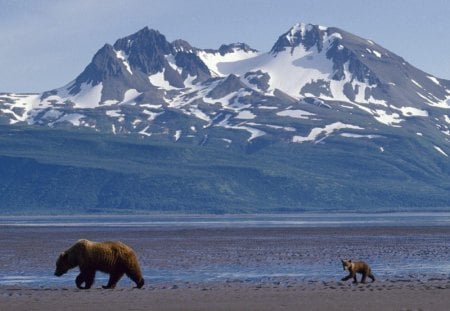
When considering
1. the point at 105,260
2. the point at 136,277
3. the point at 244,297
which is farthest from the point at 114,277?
the point at 244,297

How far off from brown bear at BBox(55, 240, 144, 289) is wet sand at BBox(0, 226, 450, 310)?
55cm

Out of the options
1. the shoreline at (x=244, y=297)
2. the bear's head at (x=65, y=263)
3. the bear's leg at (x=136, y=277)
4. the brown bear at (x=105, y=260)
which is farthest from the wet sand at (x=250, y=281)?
the bear's head at (x=65, y=263)

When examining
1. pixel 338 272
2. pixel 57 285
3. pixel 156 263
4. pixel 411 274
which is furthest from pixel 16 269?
pixel 411 274

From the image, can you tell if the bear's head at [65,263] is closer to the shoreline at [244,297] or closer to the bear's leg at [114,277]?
the shoreline at [244,297]

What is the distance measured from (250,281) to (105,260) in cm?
895

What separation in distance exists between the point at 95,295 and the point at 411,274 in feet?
53.7

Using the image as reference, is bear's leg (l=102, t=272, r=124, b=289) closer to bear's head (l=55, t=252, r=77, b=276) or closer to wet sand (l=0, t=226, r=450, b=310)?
wet sand (l=0, t=226, r=450, b=310)

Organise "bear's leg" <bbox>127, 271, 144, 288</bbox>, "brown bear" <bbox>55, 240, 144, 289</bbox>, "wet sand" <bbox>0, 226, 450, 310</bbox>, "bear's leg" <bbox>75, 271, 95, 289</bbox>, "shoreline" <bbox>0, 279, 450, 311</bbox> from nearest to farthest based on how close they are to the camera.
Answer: "shoreline" <bbox>0, 279, 450, 311</bbox>
"wet sand" <bbox>0, 226, 450, 310</bbox>
"brown bear" <bbox>55, 240, 144, 289</bbox>
"bear's leg" <bbox>127, 271, 144, 288</bbox>
"bear's leg" <bbox>75, 271, 95, 289</bbox>

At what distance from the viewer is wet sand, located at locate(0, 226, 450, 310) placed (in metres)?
34.7

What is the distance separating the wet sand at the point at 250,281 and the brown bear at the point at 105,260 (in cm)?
55

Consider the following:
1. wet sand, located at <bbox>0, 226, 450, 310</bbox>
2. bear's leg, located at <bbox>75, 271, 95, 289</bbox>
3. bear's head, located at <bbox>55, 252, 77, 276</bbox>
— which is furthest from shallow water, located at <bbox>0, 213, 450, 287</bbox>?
bear's leg, located at <bbox>75, 271, 95, 289</bbox>

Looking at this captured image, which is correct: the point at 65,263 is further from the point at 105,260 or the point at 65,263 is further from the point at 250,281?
the point at 250,281

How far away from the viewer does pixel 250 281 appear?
46719mm

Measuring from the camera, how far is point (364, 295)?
36.4 meters
